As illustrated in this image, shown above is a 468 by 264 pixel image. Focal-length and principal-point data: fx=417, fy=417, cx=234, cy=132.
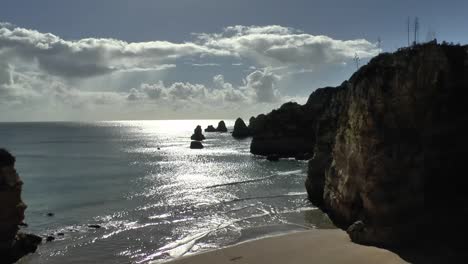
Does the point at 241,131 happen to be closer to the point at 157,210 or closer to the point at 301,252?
the point at 157,210

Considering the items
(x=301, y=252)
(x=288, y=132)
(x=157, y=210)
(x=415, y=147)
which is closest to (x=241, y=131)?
(x=288, y=132)

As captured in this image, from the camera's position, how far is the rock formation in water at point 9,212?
78.8ft

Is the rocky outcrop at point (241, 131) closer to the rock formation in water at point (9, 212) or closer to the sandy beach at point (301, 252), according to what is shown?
the sandy beach at point (301, 252)

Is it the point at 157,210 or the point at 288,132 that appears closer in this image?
the point at 157,210

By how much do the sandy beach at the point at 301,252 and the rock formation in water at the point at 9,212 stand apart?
9.74 m

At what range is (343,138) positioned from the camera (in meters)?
28.8

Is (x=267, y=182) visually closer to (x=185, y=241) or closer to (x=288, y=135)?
(x=185, y=241)

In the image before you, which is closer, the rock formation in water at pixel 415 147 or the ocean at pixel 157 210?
the rock formation in water at pixel 415 147

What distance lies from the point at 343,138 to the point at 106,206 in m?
23.5

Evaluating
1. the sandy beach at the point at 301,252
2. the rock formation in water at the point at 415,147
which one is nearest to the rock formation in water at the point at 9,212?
the sandy beach at the point at 301,252

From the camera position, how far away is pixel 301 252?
2256cm

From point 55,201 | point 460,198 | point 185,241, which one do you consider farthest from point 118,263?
point 55,201

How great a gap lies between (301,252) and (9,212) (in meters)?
16.9

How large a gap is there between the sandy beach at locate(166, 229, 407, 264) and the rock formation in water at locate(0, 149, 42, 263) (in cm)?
974
